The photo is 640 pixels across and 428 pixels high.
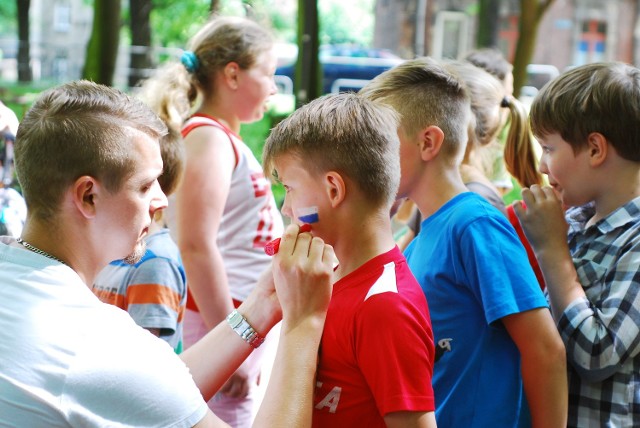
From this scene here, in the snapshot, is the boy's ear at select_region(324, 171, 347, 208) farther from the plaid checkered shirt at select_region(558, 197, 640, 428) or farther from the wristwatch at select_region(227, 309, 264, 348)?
the plaid checkered shirt at select_region(558, 197, 640, 428)

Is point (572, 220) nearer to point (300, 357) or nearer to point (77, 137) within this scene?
point (300, 357)

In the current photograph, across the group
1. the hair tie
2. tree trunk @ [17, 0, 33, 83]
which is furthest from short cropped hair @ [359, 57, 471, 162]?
tree trunk @ [17, 0, 33, 83]

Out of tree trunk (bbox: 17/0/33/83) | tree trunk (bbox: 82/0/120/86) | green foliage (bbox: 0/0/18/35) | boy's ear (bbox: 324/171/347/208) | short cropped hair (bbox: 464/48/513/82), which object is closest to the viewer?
boy's ear (bbox: 324/171/347/208)

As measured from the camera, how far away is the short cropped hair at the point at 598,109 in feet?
7.22

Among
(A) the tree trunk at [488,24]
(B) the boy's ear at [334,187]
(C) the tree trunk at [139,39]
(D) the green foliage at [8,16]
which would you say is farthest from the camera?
(D) the green foliage at [8,16]

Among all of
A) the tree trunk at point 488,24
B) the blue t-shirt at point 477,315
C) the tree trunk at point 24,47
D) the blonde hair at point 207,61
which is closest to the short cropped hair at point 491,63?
the blonde hair at point 207,61

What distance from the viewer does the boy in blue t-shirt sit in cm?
204

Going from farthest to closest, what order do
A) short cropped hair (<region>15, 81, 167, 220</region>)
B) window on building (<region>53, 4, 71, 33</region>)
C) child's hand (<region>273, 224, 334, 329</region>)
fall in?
window on building (<region>53, 4, 71, 33</region>)
child's hand (<region>273, 224, 334, 329</region>)
short cropped hair (<region>15, 81, 167, 220</region>)

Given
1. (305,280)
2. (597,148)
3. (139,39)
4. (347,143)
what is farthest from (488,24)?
(305,280)

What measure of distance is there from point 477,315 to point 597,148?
57 cm

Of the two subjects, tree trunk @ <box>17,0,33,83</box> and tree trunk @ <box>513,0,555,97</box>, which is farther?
tree trunk @ <box>17,0,33,83</box>

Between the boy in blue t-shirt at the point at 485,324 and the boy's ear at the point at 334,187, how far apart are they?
385mm

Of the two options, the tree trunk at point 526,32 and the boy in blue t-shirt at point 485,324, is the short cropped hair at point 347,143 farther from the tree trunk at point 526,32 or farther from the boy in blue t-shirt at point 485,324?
the tree trunk at point 526,32

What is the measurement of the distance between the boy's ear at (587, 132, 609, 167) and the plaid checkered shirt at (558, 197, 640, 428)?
0.14m
